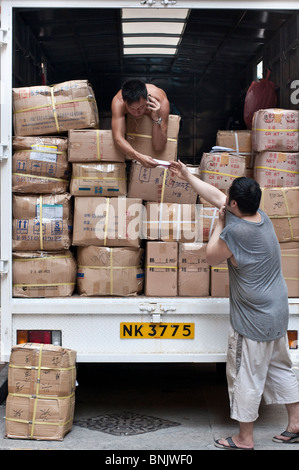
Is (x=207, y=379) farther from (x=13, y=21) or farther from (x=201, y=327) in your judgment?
(x=13, y=21)

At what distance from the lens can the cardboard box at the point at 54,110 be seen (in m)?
4.61

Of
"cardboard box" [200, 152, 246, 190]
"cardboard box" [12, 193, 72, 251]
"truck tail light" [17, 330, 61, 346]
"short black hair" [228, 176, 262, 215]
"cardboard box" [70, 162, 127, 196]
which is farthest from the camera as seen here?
"cardboard box" [200, 152, 246, 190]

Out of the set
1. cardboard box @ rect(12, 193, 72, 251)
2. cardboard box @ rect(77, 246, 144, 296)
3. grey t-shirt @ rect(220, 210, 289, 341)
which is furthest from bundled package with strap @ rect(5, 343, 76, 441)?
grey t-shirt @ rect(220, 210, 289, 341)

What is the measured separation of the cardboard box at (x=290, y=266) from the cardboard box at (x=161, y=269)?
2.53 feet

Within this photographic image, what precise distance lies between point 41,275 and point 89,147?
0.98m

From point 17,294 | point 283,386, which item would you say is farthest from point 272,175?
point 17,294

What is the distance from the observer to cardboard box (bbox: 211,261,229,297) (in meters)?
4.59

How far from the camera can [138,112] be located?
181 inches

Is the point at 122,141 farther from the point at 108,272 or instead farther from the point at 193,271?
the point at 193,271

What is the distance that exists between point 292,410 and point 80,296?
164cm

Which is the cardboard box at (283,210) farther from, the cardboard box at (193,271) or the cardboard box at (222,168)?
the cardboard box at (193,271)

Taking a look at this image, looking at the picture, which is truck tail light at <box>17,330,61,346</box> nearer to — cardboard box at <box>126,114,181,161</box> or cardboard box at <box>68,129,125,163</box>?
cardboard box at <box>68,129,125,163</box>

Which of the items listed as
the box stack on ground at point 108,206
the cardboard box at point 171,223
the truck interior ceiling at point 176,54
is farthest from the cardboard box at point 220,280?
the truck interior ceiling at point 176,54

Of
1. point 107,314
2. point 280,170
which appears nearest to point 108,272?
point 107,314
